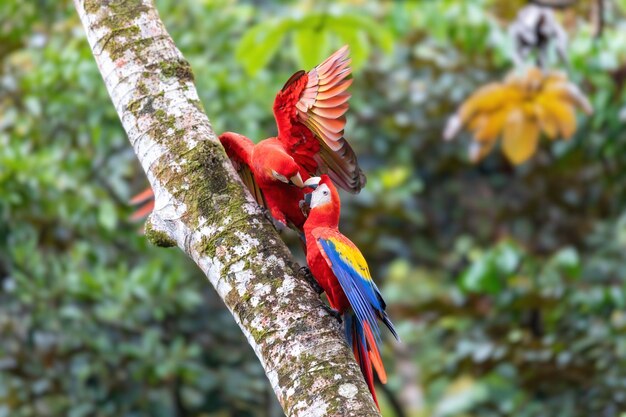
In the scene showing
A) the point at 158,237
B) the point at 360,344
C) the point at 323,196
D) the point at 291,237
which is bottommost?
the point at 360,344

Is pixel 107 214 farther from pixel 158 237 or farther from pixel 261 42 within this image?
pixel 158 237

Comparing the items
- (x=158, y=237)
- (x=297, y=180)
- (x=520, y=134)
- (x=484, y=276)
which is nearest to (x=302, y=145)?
(x=297, y=180)

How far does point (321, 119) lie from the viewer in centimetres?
184

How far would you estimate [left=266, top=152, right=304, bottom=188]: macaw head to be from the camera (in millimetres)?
1885

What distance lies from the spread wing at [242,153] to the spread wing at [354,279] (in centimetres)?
31

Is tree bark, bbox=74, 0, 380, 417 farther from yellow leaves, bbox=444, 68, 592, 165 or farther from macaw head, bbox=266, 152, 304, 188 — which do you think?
yellow leaves, bbox=444, 68, 592, 165

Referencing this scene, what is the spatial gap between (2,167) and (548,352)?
7.25 feet

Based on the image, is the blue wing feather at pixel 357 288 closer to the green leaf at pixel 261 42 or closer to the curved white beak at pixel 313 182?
the curved white beak at pixel 313 182

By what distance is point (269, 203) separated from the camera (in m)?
2.06

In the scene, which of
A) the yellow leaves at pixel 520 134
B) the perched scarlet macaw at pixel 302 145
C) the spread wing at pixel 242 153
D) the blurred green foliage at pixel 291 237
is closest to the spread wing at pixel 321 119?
the perched scarlet macaw at pixel 302 145

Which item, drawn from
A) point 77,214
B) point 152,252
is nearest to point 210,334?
point 152,252

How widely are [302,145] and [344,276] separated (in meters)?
0.35

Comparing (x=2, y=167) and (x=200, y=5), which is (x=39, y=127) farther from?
(x=200, y=5)

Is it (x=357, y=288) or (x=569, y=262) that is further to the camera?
(x=569, y=262)
